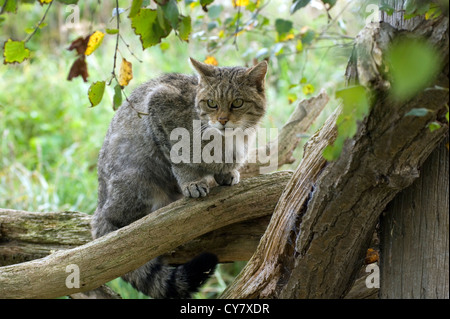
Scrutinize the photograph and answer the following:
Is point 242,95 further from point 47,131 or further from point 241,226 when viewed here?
point 47,131

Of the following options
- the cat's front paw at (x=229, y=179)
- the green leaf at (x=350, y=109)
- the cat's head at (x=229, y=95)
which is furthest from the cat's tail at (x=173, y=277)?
the green leaf at (x=350, y=109)

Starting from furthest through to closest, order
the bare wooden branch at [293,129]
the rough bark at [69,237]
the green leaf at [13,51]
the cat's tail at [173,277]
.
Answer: the bare wooden branch at [293,129] → the rough bark at [69,237] → the cat's tail at [173,277] → the green leaf at [13,51]

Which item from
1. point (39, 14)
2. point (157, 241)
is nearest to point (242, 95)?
point (157, 241)

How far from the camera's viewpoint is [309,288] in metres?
1.83

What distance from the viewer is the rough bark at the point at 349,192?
137cm

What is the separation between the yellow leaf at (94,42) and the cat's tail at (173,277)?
42.8 inches

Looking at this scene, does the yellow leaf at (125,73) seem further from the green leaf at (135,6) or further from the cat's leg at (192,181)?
the cat's leg at (192,181)

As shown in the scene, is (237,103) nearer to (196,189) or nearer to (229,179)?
(229,179)

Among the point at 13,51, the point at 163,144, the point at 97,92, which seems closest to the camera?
the point at 97,92

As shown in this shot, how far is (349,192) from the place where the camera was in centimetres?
159

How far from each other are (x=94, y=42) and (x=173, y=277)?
1.22m

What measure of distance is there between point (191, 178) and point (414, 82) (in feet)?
6.08

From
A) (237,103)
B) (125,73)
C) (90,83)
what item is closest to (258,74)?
(237,103)

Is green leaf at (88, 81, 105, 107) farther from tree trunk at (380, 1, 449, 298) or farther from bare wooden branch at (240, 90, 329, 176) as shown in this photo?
bare wooden branch at (240, 90, 329, 176)
